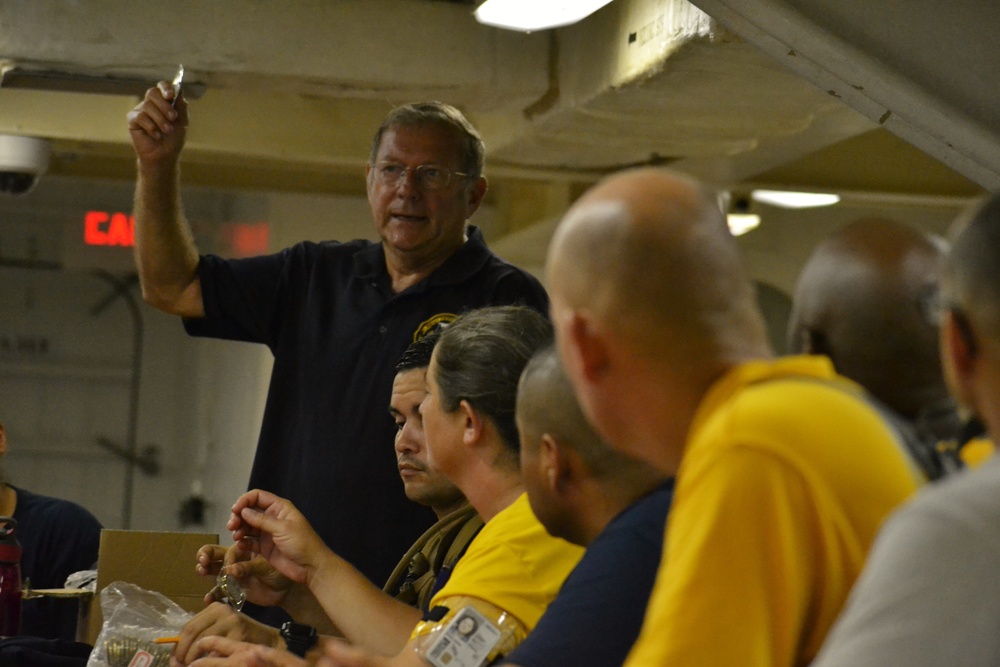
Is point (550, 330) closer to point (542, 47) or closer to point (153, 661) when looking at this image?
point (153, 661)

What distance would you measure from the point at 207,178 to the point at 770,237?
283 centimetres

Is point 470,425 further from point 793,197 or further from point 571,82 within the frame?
point 793,197

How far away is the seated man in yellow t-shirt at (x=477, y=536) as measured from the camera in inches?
60.7

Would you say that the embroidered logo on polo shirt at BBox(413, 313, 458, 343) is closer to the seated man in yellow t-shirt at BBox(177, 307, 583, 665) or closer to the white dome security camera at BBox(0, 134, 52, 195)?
the seated man in yellow t-shirt at BBox(177, 307, 583, 665)

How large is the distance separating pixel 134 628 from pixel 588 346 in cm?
133

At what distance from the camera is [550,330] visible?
1.82m

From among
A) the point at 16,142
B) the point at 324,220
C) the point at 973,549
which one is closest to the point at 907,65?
the point at 973,549

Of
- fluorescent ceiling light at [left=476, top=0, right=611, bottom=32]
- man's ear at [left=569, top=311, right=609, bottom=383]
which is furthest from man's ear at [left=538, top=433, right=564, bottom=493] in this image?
fluorescent ceiling light at [left=476, top=0, right=611, bottom=32]

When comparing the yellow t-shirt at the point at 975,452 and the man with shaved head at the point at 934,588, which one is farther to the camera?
the yellow t-shirt at the point at 975,452

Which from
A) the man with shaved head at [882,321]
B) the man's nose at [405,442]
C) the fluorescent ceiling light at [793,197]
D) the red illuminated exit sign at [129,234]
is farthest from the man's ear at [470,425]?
the red illuminated exit sign at [129,234]

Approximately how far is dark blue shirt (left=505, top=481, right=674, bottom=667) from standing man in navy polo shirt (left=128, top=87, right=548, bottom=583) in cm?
101

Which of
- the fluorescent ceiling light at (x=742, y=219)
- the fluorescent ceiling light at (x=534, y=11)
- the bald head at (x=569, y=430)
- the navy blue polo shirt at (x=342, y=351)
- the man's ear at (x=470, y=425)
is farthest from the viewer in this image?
the fluorescent ceiling light at (x=742, y=219)

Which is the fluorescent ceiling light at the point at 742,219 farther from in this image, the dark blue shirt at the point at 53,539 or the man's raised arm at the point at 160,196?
the man's raised arm at the point at 160,196

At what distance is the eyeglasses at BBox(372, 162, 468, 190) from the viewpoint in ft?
7.87
